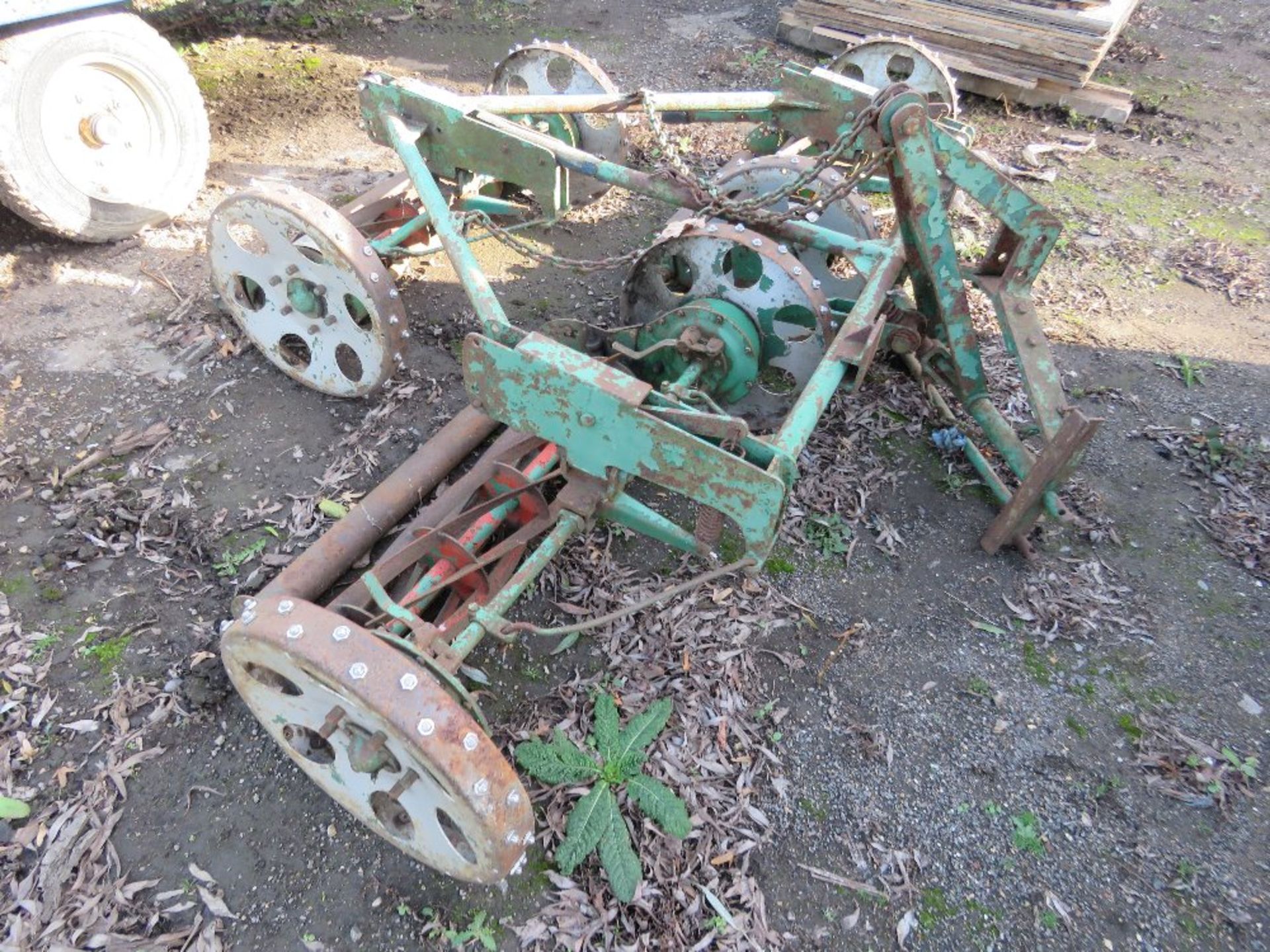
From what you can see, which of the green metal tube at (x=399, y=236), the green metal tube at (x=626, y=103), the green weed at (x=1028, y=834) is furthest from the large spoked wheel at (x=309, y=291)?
the green weed at (x=1028, y=834)

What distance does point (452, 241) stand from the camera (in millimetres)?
3664

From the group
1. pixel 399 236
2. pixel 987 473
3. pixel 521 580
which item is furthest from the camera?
pixel 399 236

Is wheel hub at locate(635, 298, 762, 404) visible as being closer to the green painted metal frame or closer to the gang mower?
the gang mower

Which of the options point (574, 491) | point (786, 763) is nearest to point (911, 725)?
point (786, 763)

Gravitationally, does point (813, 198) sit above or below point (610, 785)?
above

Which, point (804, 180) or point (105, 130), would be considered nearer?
point (804, 180)

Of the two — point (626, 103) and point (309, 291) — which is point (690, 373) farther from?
point (309, 291)

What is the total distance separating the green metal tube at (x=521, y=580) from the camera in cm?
286

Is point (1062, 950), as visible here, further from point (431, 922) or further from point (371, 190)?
point (371, 190)

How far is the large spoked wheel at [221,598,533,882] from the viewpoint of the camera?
2312 mm

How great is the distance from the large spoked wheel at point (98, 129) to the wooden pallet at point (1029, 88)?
624 cm

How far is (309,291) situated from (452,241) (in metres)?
1.10

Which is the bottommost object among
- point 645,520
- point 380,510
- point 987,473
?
point 987,473

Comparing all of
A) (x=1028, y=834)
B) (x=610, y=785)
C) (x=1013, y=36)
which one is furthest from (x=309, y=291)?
(x=1013, y=36)
